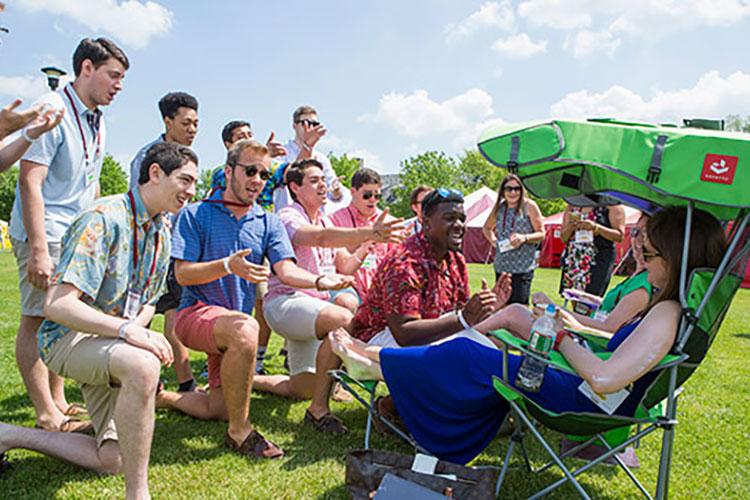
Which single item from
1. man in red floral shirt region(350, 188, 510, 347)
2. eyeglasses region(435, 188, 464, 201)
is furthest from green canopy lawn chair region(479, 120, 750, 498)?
eyeglasses region(435, 188, 464, 201)

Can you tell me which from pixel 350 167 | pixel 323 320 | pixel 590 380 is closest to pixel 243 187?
pixel 323 320

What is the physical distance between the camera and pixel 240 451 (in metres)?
3.27

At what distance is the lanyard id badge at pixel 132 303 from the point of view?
2838 mm

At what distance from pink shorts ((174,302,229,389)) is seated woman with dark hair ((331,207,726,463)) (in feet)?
2.45

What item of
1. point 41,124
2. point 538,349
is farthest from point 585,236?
point 41,124

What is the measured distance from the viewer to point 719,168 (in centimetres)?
233

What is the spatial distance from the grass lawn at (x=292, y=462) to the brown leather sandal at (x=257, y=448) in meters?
0.06

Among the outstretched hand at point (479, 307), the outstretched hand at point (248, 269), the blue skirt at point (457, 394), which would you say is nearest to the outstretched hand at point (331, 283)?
the outstretched hand at point (248, 269)

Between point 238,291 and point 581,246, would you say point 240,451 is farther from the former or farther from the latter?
point 581,246

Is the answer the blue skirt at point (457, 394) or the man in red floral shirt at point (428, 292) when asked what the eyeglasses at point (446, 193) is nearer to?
the man in red floral shirt at point (428, 292)

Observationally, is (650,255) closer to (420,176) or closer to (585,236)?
(585,236)

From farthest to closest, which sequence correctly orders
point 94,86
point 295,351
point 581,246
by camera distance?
1. point 581,246
2. point 295,351
3. point 94,86

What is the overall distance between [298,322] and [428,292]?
1.05 meters

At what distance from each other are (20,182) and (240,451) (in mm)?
2003
